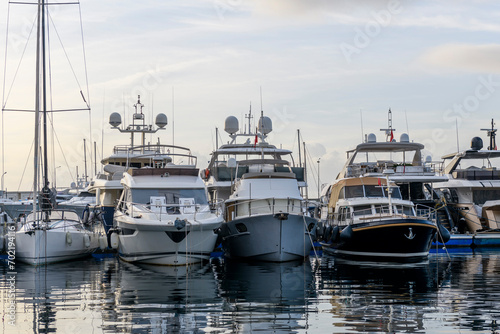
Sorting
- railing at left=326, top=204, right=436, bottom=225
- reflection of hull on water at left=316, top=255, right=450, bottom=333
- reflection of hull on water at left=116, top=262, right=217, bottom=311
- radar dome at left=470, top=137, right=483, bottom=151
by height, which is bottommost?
reflection of hull on water at left=316, top=255, right=450, bottom=333

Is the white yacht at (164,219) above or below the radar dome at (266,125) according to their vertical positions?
below

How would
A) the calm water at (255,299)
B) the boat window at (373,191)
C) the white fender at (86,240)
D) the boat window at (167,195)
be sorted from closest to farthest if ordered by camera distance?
the calm water at (255,299), the boat window at (167,195), the white fender at (86,240), the boat window at (373,191)

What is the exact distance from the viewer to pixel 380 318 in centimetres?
1309

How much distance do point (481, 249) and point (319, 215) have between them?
334 inches

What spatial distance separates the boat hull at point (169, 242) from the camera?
23.1m

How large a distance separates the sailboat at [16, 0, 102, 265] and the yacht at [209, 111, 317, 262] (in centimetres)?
588

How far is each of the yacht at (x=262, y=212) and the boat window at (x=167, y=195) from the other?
1902 mm

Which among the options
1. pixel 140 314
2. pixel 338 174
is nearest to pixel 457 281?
pixel 140 314

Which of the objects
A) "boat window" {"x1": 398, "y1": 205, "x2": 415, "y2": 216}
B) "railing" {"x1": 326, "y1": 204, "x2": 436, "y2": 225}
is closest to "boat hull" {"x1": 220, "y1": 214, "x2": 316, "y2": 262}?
"railing" {"x1": 326, "y1": 204, "x2": 436, "y2": 225}

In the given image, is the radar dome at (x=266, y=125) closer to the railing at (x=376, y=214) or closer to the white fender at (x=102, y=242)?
the railing at (x=376, y=214)

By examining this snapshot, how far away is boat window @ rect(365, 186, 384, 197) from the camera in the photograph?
29.0 metres

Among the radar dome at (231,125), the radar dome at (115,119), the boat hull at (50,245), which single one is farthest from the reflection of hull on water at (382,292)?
the radar dome at (115,119)

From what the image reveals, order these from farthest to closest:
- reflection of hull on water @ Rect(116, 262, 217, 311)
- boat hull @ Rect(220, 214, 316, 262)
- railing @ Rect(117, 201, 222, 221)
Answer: boat hull @ Rect(220, 214, 316, 262) < railing @ Rect(117, 201, 222, 221) < reflection of hull on water @ Rect(116, 262, 217, 311)

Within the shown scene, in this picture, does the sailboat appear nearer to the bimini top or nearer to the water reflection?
the water reflection
